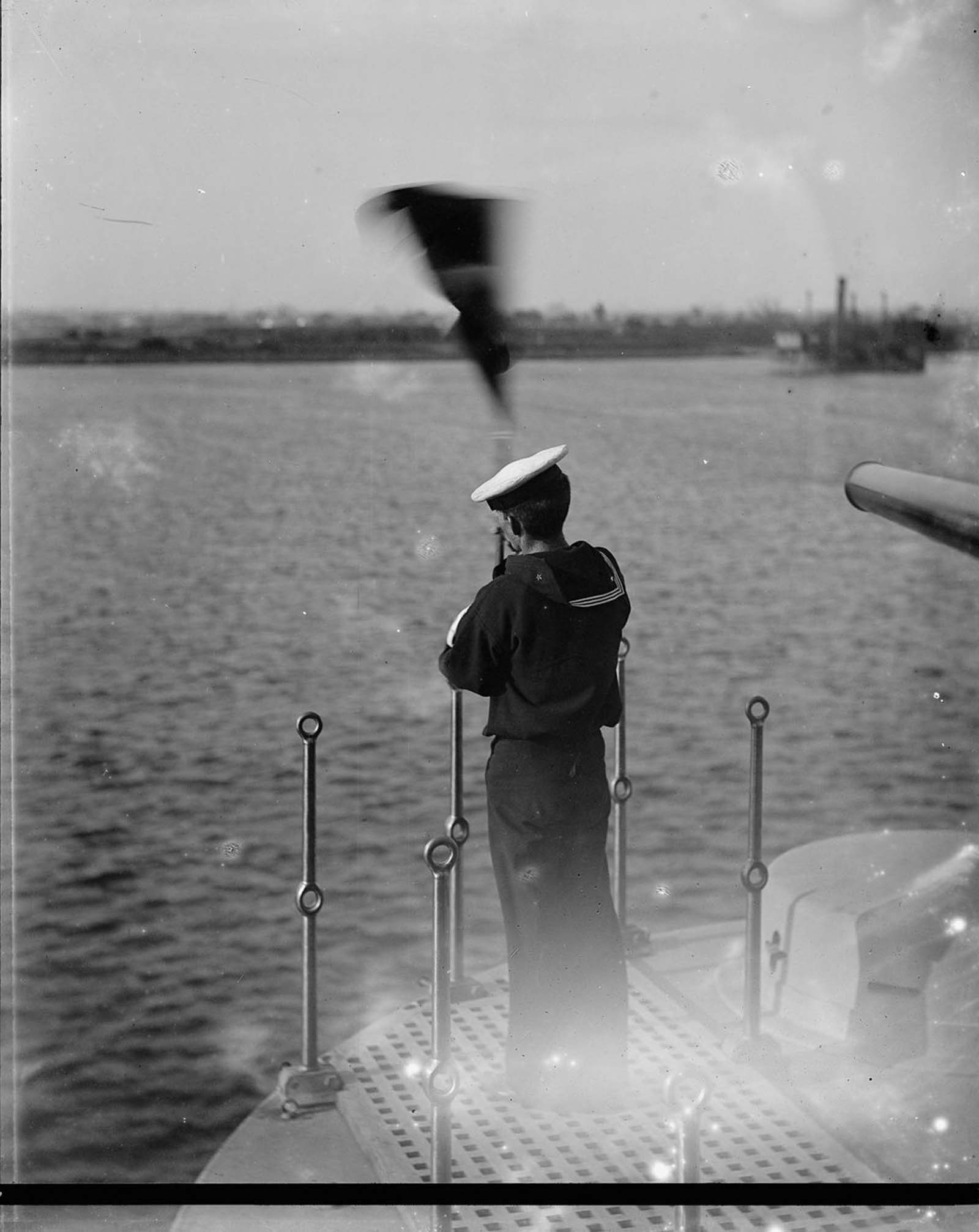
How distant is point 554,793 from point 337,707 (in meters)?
11.7

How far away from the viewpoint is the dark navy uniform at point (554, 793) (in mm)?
3658

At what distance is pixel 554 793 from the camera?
3793 millimetres

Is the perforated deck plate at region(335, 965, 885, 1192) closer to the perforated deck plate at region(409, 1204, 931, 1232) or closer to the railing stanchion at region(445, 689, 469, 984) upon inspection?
the perforated deck plate at region(409, 1204, 931, 1232)

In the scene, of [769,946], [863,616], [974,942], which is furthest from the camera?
[863,616]

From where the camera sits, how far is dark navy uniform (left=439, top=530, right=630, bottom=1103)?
144 inches

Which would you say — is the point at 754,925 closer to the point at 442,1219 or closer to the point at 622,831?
the point at 622,831

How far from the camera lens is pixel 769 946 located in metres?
4.32

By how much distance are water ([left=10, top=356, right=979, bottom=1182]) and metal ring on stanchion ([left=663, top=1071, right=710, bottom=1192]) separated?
3.17 meters

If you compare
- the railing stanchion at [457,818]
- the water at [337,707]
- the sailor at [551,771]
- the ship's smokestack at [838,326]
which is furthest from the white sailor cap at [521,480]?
the ship's smokestack at [838,326]

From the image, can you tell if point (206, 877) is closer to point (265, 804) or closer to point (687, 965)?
point (265, 804)

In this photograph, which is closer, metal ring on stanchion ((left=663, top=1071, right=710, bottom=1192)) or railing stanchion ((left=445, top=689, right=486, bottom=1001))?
metal ring on stanchion ((left=663, top=1071, right=710, bottom=1192))

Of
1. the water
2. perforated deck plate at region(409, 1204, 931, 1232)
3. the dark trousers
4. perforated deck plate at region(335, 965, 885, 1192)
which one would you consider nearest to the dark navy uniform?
the dark trousers

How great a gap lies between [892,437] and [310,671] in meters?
24.3

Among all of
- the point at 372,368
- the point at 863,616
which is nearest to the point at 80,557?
the point at 863,616
